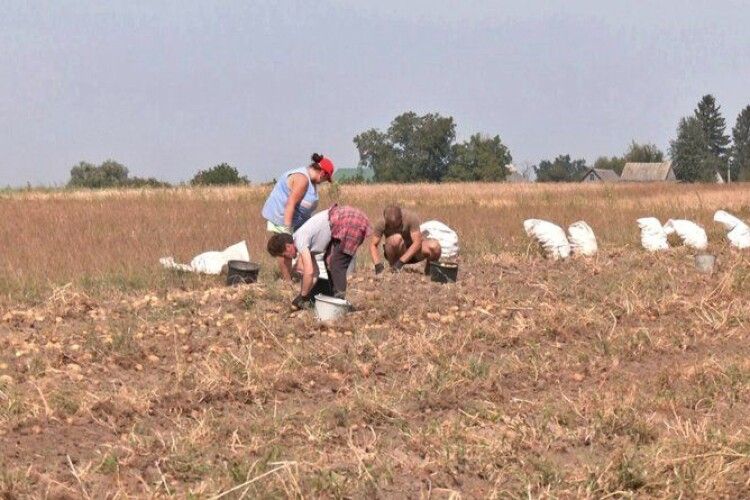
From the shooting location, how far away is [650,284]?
9320 millimetres

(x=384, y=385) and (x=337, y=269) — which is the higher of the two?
(x=337, y=269)

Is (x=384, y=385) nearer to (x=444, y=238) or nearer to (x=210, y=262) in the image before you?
(x=210, y=262)

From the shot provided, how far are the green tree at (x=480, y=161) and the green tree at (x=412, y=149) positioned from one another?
Answer: 4.99 feet

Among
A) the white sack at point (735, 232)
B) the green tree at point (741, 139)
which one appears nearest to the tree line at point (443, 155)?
the green tree at point (741, 139)

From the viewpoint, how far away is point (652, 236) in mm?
12594

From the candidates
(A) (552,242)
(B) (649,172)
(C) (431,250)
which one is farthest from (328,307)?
(B) (649,172)

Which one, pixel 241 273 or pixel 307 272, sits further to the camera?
pixel 241 273

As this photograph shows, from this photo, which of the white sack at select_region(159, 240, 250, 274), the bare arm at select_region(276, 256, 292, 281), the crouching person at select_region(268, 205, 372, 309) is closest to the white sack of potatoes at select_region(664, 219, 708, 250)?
the white sack at select_region(159, 240, 250, 274)

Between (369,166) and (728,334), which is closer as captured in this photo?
(728,334)

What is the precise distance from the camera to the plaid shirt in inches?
310

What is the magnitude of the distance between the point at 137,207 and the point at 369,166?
51.4 metres

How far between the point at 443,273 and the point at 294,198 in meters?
1.53

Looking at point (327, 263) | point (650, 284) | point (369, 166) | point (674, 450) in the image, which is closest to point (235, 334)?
point (327, 263)

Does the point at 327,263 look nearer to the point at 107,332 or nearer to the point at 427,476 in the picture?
the point at 107,332
